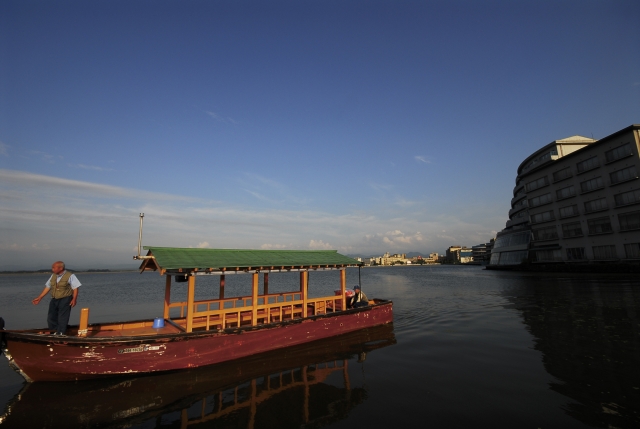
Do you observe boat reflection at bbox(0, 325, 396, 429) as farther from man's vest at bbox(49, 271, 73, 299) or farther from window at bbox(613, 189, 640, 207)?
window at bbox(613, 189, 640, 207)

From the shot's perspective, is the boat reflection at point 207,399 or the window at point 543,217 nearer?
the boat reflection at point 207,399

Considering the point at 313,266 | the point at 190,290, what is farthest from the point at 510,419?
the point at 190,290

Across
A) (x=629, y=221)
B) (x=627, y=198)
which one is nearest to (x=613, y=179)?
(x=627, y=198)

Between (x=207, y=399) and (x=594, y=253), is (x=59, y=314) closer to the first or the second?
(x=207, y=399)

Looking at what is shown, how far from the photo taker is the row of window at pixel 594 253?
42.8 meters

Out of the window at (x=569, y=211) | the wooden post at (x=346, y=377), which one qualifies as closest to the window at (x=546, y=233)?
the window at (x=569, y=211)

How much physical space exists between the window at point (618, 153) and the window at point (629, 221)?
8.64m

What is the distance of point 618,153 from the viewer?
44438mm

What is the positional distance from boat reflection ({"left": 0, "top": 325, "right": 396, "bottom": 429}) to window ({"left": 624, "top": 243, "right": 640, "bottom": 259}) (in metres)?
54.5

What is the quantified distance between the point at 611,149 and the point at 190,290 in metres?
62.6

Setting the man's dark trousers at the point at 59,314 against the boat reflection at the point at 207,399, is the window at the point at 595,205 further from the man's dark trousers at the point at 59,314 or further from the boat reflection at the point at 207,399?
the man's dark trousers at the point at 59,314

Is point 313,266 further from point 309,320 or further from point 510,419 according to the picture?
point 510,419

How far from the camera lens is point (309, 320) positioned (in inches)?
524

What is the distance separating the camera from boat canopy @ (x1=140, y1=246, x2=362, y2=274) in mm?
10781
